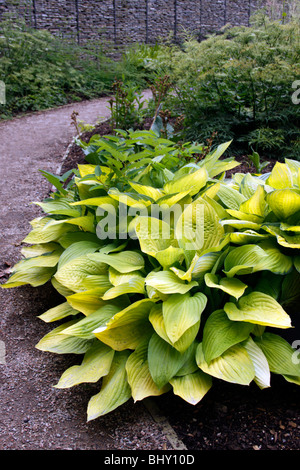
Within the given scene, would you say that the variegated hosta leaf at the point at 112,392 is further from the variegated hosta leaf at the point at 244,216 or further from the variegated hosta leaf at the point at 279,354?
the variegated hosta leaf at the point at 244,216

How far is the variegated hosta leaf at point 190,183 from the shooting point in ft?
8.00

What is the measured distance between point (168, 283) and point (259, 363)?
0.52m

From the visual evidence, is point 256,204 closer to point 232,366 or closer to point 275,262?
point 275,262

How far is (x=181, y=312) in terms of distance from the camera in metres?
1.79

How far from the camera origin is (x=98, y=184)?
8.66ft

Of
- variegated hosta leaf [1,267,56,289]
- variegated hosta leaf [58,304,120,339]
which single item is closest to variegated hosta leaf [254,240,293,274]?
variegated hosta leaf [58,304,120,339]

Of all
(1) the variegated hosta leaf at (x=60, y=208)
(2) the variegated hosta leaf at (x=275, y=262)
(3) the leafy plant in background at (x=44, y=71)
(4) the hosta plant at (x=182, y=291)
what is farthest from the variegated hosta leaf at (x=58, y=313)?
(3) the leafy plant in background at (x=44, y=71)

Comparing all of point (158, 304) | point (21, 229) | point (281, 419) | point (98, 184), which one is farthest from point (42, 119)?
point (281, 419)

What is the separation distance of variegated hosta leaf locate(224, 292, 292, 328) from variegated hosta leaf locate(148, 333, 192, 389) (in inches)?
11.8

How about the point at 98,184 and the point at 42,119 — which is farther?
the point at 42,119

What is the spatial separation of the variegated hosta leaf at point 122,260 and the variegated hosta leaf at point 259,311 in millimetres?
556

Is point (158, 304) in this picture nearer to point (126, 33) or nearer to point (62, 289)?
point (62, 289)
